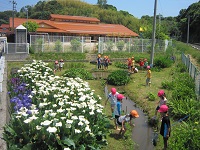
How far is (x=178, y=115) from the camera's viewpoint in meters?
8.70

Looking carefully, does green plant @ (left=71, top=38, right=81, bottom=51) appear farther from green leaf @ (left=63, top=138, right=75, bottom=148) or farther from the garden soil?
green leaf @ (left=63, top=138, right=75, bottom=148)

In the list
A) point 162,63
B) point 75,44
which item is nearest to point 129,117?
point 162,63

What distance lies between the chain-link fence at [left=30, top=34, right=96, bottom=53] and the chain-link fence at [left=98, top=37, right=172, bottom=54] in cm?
117

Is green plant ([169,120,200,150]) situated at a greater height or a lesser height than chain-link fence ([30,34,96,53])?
lesser

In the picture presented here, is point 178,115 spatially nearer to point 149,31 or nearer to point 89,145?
point 89,145

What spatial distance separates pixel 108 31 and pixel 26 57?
24.0 m

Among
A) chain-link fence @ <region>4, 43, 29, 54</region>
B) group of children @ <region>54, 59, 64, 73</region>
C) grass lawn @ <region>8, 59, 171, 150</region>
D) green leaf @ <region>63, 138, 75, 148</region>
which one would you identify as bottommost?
grass lawn @ <region>8, 59, 171, 150</region>

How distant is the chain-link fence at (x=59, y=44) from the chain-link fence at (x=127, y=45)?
1.17m

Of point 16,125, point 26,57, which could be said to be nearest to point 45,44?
point 26,57

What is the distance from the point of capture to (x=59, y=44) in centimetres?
2467

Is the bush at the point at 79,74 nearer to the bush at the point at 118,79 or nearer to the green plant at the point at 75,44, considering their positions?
the bush at the point at 118,79

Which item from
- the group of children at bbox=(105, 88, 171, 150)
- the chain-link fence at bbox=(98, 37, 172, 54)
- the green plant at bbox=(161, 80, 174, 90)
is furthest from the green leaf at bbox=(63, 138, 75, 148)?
the chain-link fence at bbox=(98, 37, 172, 54)

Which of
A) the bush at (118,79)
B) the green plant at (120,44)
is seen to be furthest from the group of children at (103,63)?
the green plant at (120,44)

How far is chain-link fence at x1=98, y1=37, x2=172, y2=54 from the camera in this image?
27.0 metres
